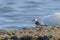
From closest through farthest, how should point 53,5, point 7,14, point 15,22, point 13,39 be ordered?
point 13,39, point 15,22, point 7,14, point 53,5

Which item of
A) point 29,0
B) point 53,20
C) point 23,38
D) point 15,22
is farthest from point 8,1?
point 23,38

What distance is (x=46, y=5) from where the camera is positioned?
12438 millimetres

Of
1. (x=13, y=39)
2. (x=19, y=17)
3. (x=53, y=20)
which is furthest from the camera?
(x=19, y=17)

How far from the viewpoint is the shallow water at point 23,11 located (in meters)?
9.38

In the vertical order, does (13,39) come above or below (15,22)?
above

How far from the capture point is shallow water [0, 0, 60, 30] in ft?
30.8

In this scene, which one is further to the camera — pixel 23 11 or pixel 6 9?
pixel 6 9

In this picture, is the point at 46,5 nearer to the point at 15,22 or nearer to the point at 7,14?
the point at 7,14

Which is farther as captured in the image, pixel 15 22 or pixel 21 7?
pixel 21 7

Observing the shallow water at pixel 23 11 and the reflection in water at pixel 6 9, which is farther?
the reflection in water at pixel 6 9

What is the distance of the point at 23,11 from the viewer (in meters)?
11.4

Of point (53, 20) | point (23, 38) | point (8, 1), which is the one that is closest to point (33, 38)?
point (23, 38)

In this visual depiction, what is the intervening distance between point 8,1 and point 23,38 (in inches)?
310

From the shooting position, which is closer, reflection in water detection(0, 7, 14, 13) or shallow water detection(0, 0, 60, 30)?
shallow water detection(0, 0, 60, 30)
